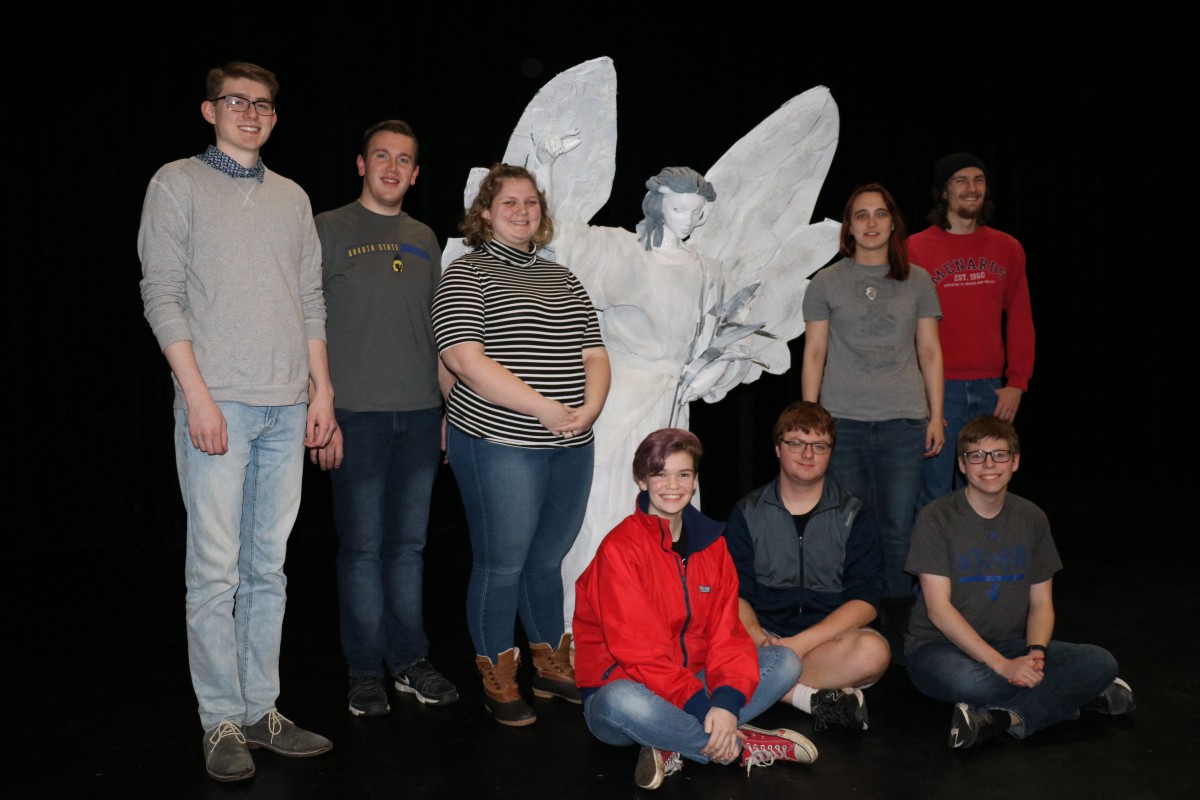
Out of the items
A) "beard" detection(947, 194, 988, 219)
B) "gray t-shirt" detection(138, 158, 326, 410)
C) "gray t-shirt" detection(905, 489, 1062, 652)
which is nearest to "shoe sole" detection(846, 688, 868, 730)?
"gray t-shirt" detection(905, 489, 1062, 652)

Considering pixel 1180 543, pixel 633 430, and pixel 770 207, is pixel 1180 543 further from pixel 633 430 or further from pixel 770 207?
pixel 633 430

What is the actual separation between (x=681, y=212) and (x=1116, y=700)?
1627 millimetres

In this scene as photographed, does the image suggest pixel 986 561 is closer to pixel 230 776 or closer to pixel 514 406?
pixel 514 406

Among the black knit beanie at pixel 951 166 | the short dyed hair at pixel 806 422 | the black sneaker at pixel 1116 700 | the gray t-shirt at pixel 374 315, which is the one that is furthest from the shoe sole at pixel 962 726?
the black knit beanie at pixel 951 166

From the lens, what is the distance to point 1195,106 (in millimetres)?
6488

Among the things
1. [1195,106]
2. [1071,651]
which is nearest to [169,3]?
[1071,651]

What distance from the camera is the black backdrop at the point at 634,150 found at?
181 inches

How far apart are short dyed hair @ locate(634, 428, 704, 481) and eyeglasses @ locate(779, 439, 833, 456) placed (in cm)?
45

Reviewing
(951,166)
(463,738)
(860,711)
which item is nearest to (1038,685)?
(860,711)

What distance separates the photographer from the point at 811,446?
266 cm

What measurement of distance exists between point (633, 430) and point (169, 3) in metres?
3.25

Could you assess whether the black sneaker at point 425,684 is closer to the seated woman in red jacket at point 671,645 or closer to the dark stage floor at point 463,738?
the dark stage floor at point 463,738

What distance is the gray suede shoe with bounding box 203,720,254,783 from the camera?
84.7 inches

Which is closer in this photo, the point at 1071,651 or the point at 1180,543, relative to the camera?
the point at 1071,651
